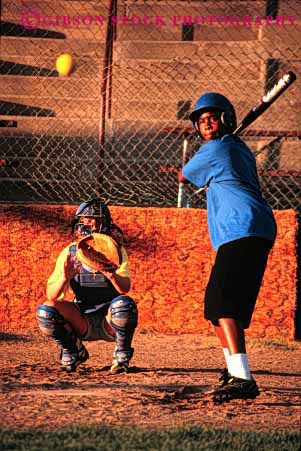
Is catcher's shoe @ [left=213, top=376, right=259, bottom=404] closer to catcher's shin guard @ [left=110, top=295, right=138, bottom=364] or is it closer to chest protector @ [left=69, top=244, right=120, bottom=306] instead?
catcher's shin guard @ [left=110, top=295, right=138, bottom=364]

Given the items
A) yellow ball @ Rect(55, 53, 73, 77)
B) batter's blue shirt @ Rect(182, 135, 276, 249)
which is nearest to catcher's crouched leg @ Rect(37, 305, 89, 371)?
batter's blue shirt @ Rect(182, 135, 276, 249)

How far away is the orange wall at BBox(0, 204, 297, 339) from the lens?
7035 mm

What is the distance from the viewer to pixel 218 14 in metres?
13.1

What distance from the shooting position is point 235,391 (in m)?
4.54

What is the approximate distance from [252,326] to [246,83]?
5069mm

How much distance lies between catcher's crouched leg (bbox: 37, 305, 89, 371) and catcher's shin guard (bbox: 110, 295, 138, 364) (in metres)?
0.25

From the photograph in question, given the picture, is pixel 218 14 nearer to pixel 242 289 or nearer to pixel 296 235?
pixel 296 235

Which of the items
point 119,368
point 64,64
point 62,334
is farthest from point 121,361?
point 64,64

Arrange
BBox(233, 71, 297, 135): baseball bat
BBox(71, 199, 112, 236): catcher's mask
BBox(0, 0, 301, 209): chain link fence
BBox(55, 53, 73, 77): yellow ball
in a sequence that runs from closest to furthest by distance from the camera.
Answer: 1. BBox(233, 71, 297, 135): baseball bat
2. BBox(71, 199, 112, 236): catcher's mask
3. BBox(0, 0, 301, 209): chain link fence
4. BBox(55, 53, 73, 77): yellow ball

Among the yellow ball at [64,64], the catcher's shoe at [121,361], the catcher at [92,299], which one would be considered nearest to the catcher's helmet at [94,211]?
the catcher at [92,299]

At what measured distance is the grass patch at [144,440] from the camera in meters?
3.58

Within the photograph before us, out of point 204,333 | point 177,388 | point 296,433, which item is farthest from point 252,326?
point 296,433

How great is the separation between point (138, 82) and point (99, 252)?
597 centimetres

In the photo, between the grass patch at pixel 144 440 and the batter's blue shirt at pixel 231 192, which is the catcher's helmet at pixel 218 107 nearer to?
the batter's blue shirt at pixel 231 192
